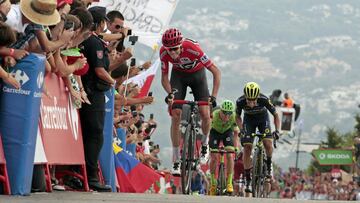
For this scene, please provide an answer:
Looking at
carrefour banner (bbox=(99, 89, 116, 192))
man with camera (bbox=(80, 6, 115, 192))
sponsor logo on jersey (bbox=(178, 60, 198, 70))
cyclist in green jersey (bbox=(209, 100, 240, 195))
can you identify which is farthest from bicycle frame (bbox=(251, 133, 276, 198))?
man with camera (bbox=(80, 6, 115, 192))

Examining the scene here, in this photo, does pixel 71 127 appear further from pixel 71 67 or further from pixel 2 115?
pixel 2 115

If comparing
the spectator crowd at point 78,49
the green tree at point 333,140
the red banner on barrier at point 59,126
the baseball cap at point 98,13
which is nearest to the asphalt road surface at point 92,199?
the red banner on barrier at point 59,126

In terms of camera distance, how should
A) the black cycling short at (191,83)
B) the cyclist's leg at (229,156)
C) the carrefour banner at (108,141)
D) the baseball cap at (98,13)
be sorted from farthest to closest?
1. the cyclist's leg at (229,156)
2. the black cycling short at (191,83)
3. the carrefour banner at (108,141)
4. the baseball cap at (98,13)

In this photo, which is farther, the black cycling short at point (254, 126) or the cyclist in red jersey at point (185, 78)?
the black cycling short at point (254, 126)

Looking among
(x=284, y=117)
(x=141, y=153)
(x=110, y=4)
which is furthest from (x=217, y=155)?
(x=284, y=117)

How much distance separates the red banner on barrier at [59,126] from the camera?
1362 centimetres

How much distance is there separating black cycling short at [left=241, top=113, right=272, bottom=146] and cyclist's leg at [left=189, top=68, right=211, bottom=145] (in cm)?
216

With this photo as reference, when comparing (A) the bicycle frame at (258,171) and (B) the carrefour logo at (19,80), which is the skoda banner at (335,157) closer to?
(A) the bicycle frame at (258,171)

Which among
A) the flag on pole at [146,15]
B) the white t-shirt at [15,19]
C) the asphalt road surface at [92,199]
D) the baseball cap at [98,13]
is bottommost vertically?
the asphalt road surface at [92,199]

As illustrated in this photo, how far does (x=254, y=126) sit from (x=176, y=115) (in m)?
3.05

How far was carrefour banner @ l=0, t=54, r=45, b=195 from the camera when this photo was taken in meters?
12.5

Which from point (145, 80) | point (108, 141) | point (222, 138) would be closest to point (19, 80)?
point (108, 141)

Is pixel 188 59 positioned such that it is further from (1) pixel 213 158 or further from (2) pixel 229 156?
(1) pixel 213 158

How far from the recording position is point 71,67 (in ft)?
45.8
